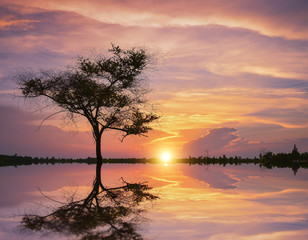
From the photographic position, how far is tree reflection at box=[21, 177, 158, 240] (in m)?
5.60

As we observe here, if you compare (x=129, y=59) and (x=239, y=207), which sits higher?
(x=129, y=59)

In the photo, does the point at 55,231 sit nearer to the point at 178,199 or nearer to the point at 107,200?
the point at 107,200

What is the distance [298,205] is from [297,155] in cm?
6937

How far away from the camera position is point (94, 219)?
6.64m

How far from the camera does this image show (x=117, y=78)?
3728 centimetres

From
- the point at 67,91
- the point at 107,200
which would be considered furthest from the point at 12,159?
the point at 107,200

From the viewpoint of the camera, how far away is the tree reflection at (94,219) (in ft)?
18.4

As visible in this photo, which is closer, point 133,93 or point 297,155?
point 133,93

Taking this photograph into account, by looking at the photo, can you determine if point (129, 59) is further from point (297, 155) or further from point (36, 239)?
point (297, 155)

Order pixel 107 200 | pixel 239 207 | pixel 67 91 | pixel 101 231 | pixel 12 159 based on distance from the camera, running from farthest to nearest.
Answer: pixel 12 159 → pixel 67 91 → pixel 107 200 → pixel 239 207 → pixel 101 231

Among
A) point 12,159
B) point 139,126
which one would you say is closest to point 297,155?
point 139,126

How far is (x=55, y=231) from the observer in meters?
5.70

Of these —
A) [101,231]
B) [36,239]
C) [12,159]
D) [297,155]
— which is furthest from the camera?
[12,159]

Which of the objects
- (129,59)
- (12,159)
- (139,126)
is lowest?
(12,159)
